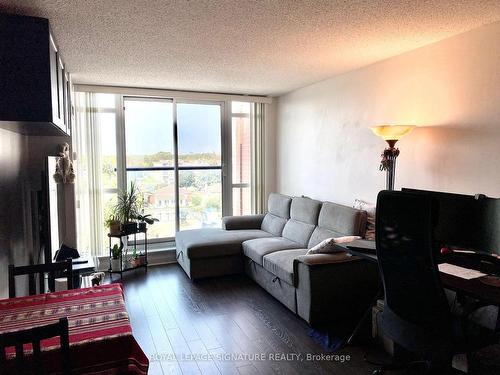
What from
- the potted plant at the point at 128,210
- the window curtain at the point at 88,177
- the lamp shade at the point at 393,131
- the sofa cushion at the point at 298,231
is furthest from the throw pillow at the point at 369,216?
the window curtain at the point at 88,177

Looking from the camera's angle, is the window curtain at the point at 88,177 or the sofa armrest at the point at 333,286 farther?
the window curtain at the point at 88,177

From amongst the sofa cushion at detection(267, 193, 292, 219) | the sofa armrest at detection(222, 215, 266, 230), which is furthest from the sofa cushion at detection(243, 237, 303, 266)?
the sofa armrest at detection(222, 215, 266, 230)

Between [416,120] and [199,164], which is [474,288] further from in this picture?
[199,164]

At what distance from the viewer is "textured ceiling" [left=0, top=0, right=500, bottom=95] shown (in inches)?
89.0

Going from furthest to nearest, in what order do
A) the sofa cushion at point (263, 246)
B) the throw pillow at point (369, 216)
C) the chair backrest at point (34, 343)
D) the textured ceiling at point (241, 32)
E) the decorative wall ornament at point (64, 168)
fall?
the sofa cushion at point (263, 246) → the decorative wall ornament at point (64, 168) → the throw pillow at point (369, 216) → the textured ceiling at point (241, 32) → the chair backrest at point (34, 343)

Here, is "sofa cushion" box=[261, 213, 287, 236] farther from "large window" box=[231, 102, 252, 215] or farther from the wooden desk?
the wooden desk

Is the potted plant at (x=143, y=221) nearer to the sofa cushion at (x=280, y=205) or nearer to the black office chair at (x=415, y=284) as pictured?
the sofa cushion at (x=280, y=205)

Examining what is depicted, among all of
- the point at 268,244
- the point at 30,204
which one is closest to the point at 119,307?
the point at 30,204

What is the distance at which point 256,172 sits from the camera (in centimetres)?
582

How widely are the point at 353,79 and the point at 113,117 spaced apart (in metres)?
3.20

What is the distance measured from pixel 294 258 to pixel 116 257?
99.7 inches

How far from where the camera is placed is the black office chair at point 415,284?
1.84 meters

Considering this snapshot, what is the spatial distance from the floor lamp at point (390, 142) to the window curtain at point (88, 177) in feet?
11.6

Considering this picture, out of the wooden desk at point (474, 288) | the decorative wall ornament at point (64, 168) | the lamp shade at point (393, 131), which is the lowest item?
the wooden desk at point (474, 288)
